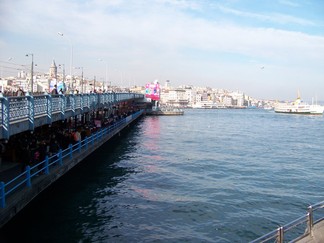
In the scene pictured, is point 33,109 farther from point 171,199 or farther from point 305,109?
point 305,109

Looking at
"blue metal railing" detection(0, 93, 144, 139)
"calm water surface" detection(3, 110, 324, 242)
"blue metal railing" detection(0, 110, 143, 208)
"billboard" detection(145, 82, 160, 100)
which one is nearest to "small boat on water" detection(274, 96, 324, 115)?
"billboard" detection(145, 82, 160, 100)

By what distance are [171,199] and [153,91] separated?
338ft

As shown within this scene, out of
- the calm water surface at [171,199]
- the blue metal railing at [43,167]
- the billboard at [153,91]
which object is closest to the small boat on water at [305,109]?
the billboard at [153,91]

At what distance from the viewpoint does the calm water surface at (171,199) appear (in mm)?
14359

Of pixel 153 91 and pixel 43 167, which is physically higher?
pixel 153 91

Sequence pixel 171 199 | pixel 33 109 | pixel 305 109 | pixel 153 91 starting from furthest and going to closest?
pixel 305 109 < pixel 153 91 < pixel 171 199 < pixel 33 109

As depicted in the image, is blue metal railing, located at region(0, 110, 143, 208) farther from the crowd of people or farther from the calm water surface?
the calm water surface

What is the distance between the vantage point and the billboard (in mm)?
119875

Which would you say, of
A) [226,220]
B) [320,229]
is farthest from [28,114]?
[320,229]

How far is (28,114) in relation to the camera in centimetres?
1648

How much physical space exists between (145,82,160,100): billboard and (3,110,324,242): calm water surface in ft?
284

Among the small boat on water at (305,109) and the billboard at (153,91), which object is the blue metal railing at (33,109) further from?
the small boat on water at (305,109)

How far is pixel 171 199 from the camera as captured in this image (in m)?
19.0

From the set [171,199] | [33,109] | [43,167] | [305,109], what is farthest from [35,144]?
[305,109]
